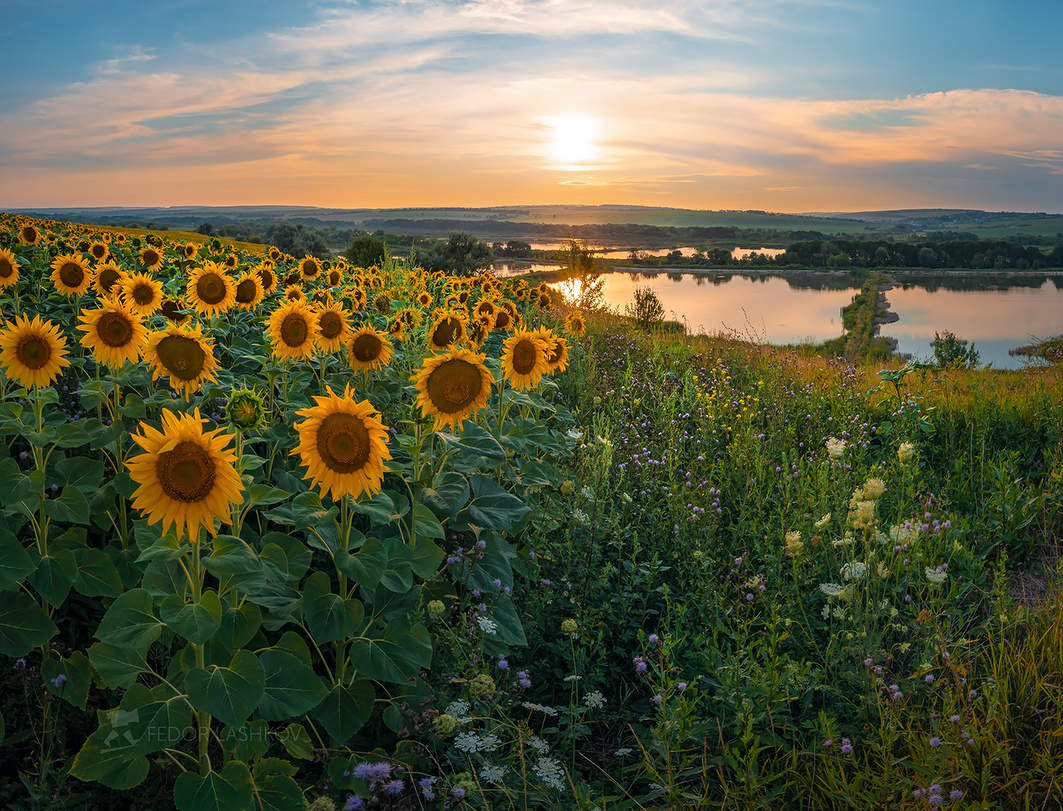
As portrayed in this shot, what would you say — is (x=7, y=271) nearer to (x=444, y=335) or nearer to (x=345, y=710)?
(x=444, y=335)

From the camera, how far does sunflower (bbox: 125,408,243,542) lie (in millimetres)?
2199

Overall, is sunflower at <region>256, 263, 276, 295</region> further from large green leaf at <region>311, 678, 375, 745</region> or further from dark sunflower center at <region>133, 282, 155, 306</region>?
large green leaf at <region>311, 678, 375, 745</region>

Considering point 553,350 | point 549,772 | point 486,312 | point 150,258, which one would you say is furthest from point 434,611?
point 150,258

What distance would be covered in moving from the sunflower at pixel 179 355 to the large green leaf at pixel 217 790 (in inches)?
75.6

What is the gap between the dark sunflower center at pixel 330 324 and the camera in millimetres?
4438

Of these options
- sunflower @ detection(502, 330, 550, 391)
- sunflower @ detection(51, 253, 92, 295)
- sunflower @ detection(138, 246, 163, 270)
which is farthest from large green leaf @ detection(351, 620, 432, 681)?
sunflower @ detection(138, 246, 163, 270)

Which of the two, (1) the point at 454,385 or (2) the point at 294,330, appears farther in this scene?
(2) the point at 294,330

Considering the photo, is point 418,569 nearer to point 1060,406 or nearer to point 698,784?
point 698,784

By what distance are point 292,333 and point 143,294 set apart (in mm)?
1802

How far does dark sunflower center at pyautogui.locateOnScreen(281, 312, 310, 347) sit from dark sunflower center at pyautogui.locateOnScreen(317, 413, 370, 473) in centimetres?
174

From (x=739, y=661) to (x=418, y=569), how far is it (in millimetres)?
1604

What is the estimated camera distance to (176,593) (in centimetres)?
244

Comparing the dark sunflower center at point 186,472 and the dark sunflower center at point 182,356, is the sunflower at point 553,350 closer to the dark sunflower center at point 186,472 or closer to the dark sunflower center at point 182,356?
the dark sunflower center at point 182,356

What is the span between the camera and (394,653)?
8.92 ft
